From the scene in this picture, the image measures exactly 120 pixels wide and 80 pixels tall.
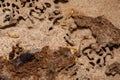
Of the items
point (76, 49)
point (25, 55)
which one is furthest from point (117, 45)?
point (25, 55)

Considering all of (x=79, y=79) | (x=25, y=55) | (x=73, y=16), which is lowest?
(x=79, y=79)

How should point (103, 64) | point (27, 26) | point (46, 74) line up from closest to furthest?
1. point (46, 74)
2. point (103, 64)
3. point (27, 26)

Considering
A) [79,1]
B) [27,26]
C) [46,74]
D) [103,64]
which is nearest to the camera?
[46,74]

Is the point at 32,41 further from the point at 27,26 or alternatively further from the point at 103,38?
the point at 103,38

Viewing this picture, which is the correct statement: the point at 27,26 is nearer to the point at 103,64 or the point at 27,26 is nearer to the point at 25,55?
the point at 25,55

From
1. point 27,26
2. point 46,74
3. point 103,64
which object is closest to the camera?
point 46,74

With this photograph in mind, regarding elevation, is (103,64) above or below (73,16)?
below

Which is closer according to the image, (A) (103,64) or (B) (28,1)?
(A) (103,64)

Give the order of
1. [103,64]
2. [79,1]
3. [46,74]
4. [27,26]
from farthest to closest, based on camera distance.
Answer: [79,1] → [27,26] → [103,64] → [46,74]

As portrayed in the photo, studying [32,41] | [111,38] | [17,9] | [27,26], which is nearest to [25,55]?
[32,41]
